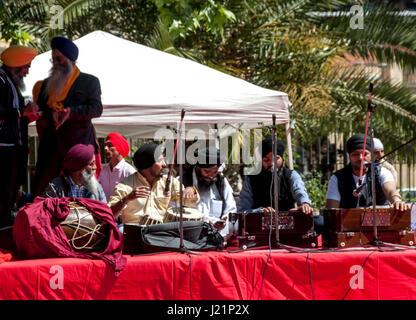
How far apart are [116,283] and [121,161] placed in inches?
114

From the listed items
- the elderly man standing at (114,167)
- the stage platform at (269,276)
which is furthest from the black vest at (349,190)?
the elderly man standing at (114,167)

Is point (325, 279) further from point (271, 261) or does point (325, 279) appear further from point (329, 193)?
point (329, 193)

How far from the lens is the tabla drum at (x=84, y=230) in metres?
5.70

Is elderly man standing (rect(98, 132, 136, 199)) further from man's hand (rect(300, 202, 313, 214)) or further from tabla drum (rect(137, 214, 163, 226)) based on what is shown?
man's hand (rect(300, 202, 313, 214))

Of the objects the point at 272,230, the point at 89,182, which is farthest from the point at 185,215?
the point at 89,182

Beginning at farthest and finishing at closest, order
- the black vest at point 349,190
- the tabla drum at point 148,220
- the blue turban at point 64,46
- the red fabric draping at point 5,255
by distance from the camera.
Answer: the black vest at point 349,190 → the blue turban at point 64,46 → the tabla drum at point 148,220 → the red fabric draping at point 5,255

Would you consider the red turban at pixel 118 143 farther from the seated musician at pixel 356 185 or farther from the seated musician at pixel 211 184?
the seated musician at pixel 356 185

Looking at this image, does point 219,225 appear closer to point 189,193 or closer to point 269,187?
point 189,193

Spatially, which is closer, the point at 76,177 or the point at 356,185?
the point at 76,177

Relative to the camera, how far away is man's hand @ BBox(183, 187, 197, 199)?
21.6 ft

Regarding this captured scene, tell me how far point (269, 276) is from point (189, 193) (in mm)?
1256

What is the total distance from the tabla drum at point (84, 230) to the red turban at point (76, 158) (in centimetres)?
41

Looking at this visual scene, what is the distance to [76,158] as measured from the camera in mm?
6012
